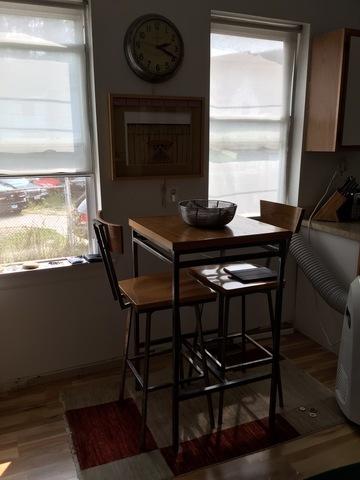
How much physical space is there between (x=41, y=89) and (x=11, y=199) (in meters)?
0.67

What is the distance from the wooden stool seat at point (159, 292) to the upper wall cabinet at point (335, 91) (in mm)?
1503

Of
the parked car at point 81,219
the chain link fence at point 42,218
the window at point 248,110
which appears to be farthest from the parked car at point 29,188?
the window at point 248,110

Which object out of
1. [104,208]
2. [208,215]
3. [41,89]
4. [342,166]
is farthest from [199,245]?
[342,166]

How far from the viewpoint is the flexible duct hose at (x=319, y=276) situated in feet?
8.41

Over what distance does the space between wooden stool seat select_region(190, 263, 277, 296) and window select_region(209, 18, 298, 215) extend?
937mm

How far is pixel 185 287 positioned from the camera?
6.42 ft

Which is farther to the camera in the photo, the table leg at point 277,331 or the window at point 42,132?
the window at point 42,132

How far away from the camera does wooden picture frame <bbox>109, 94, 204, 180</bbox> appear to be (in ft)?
7.97

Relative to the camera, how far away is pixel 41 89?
2326 mm

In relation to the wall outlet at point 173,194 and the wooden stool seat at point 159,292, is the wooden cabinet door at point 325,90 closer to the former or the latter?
the wall outlet at point 173,194

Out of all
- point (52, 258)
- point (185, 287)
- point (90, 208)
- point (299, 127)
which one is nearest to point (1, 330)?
point (52, 258)

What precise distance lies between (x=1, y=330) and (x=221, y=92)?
212cm

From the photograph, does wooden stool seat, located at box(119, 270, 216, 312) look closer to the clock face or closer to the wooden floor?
the wooden floor

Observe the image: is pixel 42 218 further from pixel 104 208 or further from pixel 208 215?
pixel 208 215
